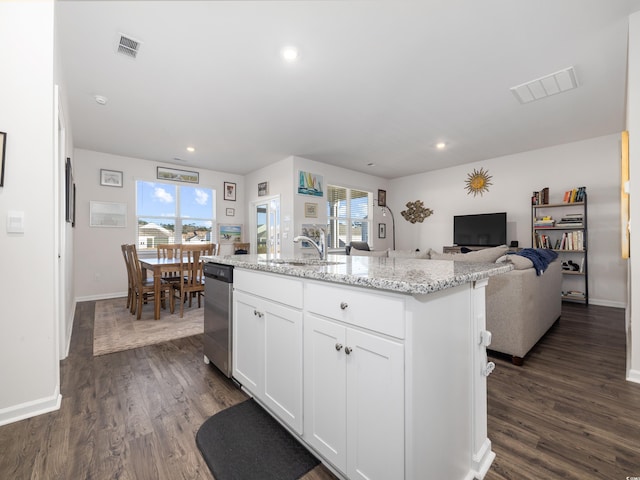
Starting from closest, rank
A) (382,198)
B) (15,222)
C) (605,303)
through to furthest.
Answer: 1. (15,222)
2. (605,303)
3. (382,198)

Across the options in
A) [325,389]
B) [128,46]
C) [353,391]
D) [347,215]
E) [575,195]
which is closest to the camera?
[353,391]

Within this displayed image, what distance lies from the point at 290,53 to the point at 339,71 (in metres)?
0.51

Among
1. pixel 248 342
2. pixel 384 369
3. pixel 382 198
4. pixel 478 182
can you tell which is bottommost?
pixel 248 342

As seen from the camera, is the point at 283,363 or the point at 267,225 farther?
the point at 267,225

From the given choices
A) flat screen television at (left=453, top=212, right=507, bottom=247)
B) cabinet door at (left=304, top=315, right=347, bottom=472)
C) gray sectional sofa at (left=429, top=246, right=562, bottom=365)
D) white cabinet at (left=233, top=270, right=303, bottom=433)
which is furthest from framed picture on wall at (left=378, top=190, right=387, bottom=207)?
cabinet door at (left=304, top=315, right=347, bottom=472)

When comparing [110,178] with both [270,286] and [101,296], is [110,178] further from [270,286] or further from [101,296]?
[270,286]

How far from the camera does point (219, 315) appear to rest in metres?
2.11

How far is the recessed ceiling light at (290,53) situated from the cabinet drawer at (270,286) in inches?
72.0

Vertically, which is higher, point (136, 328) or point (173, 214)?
point (173, 214)

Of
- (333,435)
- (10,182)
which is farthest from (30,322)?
(333,435)

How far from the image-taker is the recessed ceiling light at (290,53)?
2320 millimetres

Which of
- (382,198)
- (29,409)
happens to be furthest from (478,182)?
(29,409)

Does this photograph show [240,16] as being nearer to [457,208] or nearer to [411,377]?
[411,377]

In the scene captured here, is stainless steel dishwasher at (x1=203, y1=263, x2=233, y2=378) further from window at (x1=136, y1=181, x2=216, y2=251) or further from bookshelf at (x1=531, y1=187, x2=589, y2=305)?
bookshelf at (x1=531, y1=187, x2=589, y2=305)
